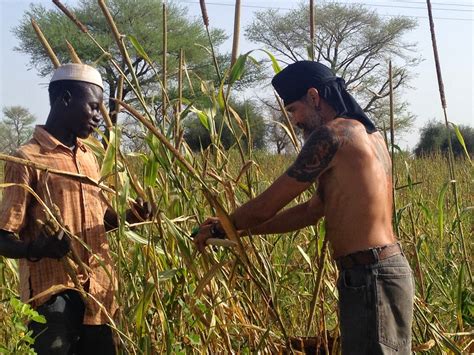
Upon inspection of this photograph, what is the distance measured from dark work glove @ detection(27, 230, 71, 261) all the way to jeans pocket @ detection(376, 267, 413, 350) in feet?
2.67

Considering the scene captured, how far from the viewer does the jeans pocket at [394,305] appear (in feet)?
6.12

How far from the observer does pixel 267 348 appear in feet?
7.23

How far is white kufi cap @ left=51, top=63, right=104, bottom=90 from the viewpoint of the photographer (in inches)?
80.7

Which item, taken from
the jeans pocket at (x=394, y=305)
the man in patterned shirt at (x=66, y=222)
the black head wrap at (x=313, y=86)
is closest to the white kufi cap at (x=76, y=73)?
the man in patterned shirt at (x=66, y=222)

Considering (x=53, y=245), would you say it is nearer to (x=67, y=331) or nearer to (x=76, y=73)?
(x=67, y=331)

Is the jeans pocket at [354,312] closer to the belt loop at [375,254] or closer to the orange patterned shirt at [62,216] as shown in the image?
the belt loop at [375,254]

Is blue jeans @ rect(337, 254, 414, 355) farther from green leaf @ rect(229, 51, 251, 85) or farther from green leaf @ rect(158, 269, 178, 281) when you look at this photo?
green leaf @ rect(229, 51, 251, 85)

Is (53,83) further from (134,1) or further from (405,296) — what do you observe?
(134,1)

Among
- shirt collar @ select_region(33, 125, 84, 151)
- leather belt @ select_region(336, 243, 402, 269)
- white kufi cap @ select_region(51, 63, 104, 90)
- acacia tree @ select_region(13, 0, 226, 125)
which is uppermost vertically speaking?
acacia tree @ select_region(13, 0, 226, 125)

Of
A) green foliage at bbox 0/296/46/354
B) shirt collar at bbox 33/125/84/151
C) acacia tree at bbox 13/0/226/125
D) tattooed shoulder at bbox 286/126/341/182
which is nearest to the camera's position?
green foliage at bbox 0/296/46/354

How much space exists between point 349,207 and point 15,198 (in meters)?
0.90

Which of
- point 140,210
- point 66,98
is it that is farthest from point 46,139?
point 140,210

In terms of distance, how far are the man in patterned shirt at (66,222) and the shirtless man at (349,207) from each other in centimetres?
38

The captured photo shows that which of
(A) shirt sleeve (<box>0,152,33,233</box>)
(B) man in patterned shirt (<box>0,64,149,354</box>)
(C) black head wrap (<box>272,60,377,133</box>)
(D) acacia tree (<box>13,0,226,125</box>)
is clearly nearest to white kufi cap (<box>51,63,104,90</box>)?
(B) man in patterned shirt (<box>0,64,149,354</box>)
